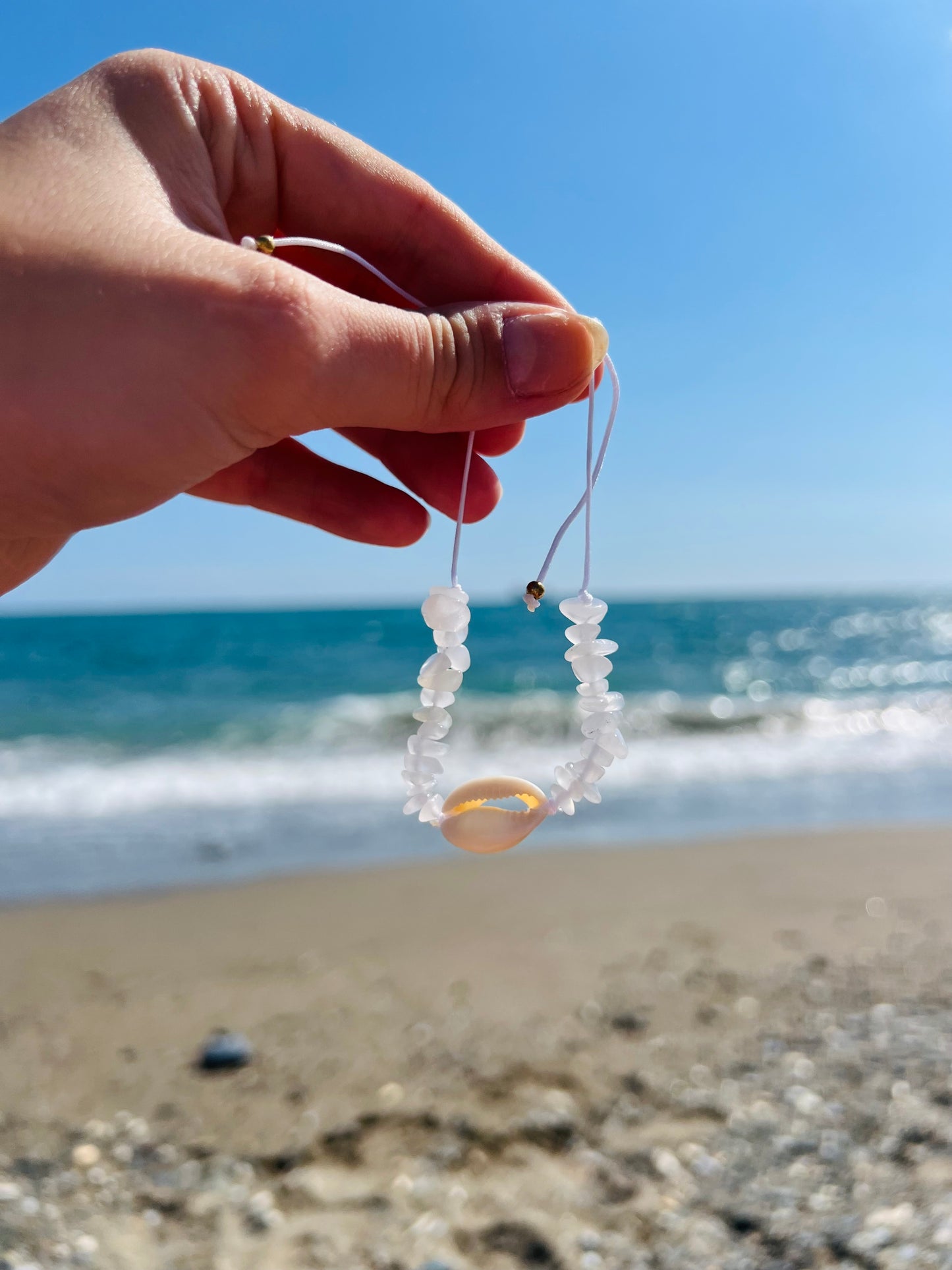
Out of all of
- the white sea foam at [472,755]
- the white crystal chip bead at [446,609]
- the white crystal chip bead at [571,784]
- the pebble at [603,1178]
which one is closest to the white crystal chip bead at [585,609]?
the white crystal chip bead at [446,609]

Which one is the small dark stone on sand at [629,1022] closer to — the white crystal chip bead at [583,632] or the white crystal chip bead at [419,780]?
the white crystal chip bead at [419,780]

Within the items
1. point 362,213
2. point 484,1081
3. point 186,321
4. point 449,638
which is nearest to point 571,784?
point 449,638

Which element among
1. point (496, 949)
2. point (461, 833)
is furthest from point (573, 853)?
point (461, 833)

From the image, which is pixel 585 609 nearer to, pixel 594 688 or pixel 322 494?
pixel 594 688

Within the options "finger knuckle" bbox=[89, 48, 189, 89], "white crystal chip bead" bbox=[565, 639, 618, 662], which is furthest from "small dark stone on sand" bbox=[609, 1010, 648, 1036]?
"finger knuckle" bbox=[89, 48, 189, 89]

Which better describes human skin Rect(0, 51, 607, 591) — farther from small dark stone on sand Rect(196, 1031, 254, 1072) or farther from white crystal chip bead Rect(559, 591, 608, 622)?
small dark stone on sand Rect(196, 1031, 254, 1072)
